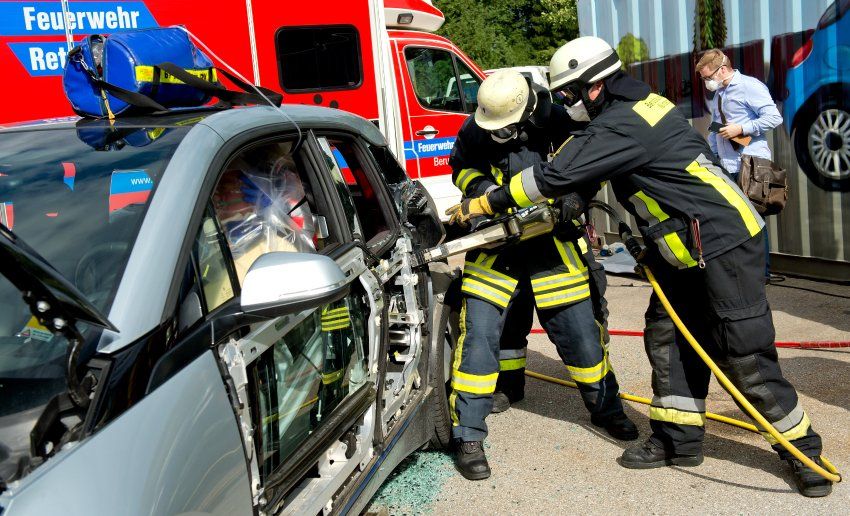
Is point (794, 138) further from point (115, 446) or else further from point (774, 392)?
point (115, 446)

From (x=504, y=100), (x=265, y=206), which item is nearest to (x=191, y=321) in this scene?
(x=265, y=206)

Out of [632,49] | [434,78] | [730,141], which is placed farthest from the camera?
[434,78]

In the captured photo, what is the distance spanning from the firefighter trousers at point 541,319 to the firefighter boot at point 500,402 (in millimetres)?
616

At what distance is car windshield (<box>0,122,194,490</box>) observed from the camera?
5.89 feet

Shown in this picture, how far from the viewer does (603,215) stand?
965cm

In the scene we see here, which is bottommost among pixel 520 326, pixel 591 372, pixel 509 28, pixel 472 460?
pixel 472 460

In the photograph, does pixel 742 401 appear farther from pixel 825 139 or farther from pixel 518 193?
pixel 825 139

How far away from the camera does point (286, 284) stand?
77.6 inches

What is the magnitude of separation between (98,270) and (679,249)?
8.08 feet

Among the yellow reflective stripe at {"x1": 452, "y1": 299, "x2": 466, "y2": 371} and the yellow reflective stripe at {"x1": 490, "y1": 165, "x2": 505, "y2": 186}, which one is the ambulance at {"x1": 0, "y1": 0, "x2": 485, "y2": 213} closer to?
the yellow reflective stripe at {"x1": 490, "y1": 165, "x2": 505, "y2": 186}

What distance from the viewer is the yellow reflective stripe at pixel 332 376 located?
2658 millimetres

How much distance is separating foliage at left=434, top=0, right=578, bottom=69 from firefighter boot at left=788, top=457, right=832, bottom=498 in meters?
21.0

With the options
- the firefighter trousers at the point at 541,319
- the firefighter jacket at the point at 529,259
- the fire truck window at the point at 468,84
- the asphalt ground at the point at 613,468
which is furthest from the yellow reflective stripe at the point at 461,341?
the fire truck window at the point at 468,84

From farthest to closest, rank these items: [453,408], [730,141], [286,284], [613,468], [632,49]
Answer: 1. [632,49]
2. [730,141]
3. [453,408]
4. [613,468]
5. [286,284]
